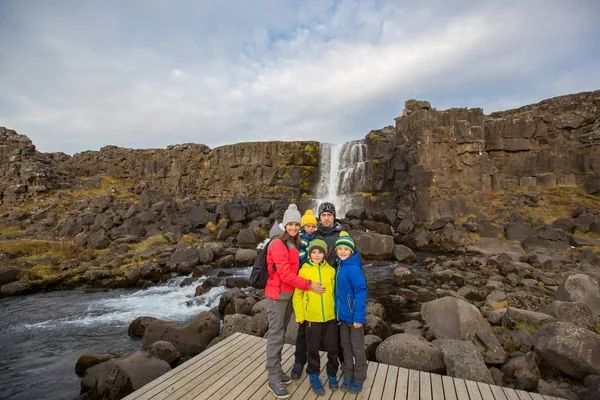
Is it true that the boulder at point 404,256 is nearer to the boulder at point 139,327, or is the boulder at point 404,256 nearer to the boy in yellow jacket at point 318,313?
the boulder at point 139,327

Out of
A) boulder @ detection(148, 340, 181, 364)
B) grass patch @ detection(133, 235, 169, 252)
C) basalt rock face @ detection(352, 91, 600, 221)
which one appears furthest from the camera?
basalt rock face @ detection(352, 91, 600, 221)

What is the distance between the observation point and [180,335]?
31.8ft

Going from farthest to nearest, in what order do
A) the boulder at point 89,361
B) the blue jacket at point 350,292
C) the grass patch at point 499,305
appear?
the grass patch at point 499,305 → the boulder at point 89,361 → the blue jacket at point 350,292

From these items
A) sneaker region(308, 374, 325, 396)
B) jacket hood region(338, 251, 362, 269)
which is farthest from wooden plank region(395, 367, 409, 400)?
jacket hood region(338, 251, 362, 269)

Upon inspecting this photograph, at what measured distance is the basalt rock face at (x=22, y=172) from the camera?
35438 mm

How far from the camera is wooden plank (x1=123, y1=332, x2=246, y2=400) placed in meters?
4.95

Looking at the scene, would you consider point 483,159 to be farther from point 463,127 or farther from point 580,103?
point 580,103

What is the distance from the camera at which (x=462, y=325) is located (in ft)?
28.5

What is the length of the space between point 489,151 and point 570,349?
2793 centimetres

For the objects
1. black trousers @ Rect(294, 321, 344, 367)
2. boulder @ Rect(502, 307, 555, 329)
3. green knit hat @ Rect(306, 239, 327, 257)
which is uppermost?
green knit hat @ Rect(306, 239, 327, 257)

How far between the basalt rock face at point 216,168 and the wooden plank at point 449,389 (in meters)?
33.4

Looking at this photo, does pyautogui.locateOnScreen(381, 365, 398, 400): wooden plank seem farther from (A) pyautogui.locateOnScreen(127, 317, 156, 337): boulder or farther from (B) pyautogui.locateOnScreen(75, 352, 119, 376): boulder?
(A) pyautogui.locateOnScreen(127, 317, 156, 337): boulder

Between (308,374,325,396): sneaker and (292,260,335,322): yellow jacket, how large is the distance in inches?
35.4

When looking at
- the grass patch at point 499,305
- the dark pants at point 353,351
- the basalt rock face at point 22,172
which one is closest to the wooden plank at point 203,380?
the dark pants at point 353,351
